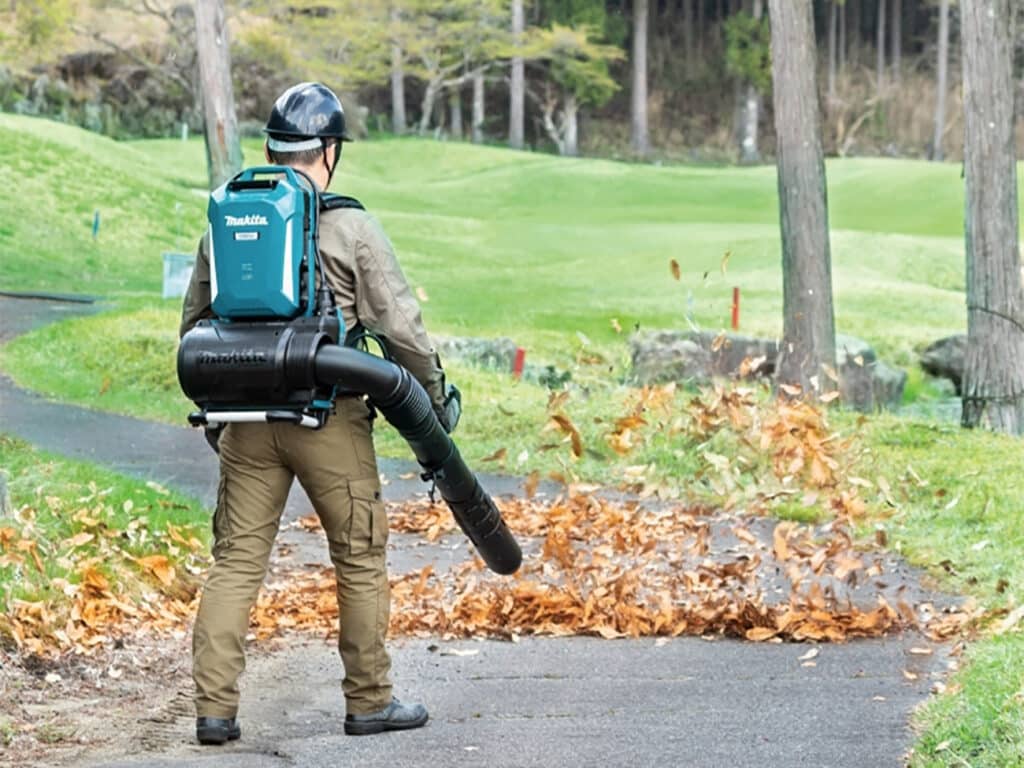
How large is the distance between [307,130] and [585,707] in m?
2.21

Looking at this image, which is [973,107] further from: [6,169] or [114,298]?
[6,169]

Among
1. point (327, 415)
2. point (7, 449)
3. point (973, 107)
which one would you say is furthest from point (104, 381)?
point (327, 415)

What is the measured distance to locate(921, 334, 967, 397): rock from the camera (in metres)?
21.8

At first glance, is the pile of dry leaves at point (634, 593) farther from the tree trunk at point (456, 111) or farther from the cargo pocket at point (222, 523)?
the tree trunk at point (456, 111)

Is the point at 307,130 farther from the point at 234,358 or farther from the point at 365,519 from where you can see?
the point at 365,519

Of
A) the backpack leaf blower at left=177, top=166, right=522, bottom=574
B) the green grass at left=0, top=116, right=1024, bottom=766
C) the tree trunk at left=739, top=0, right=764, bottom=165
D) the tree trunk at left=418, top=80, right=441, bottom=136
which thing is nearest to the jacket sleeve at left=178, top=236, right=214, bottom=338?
the backpack leaf blower at left=177, top=166, right=522, bottom=574

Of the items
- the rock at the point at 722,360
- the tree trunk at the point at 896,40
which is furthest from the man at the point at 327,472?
the tree trunk at the point at 896,40

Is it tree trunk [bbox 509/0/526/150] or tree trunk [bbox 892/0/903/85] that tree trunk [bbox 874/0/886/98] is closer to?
tree trunk [bbox 892/0/903/85]

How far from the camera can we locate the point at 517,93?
194 feet

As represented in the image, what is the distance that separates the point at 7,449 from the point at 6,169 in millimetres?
25044

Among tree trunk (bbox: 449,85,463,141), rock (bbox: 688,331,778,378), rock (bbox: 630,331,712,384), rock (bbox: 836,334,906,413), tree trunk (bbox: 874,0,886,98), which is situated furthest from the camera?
tree trunk (bbox: 874,0,886,98)

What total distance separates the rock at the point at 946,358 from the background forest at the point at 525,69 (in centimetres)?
2540

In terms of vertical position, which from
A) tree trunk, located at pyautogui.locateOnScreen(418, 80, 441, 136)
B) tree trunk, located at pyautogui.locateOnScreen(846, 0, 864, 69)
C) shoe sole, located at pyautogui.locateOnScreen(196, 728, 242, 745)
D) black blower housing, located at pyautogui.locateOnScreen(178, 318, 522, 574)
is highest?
tree trunk, located at pyautogui.locateOnScreen(846, 0, 864, 69)

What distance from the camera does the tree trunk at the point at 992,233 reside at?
13.6 metres
